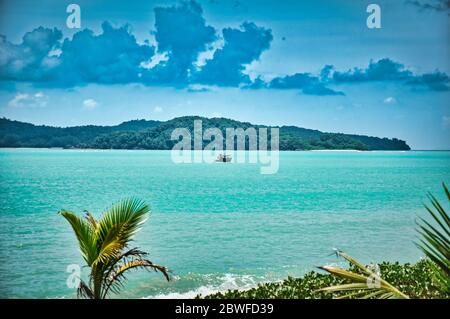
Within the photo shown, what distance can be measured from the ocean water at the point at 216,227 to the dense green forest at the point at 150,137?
1.74 m

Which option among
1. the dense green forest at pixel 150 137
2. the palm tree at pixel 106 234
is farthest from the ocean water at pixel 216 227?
the palm tree at pixel 106 234

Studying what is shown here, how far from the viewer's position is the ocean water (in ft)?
23.9

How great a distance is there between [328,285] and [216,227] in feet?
30.4

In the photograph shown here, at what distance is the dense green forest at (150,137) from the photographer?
1386cm

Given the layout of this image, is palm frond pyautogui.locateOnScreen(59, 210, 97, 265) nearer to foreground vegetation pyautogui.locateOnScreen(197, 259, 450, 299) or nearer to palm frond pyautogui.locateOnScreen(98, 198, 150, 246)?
palm frond pyautogui.locateOnScreen(98, 198, 150, 246)

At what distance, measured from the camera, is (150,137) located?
19.8 meters

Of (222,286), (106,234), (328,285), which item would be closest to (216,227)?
(222,286)

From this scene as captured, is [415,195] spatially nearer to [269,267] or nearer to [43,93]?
[269,267]

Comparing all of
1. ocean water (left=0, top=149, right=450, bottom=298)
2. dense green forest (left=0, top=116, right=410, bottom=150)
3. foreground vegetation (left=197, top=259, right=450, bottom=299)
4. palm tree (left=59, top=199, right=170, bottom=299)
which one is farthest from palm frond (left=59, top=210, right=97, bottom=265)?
dense green forest (left=0, top=116, right=410, bottom=150)

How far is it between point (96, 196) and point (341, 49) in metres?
12.4

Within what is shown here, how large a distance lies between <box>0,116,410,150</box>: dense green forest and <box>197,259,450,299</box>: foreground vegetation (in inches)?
408

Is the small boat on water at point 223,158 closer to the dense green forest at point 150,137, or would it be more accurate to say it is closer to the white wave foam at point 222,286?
the dense green forest at point 150,137

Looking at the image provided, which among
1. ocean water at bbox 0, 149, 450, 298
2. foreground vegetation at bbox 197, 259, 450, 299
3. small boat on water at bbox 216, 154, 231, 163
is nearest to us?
foreground vegetation at bbox 197, 259, 450, 299

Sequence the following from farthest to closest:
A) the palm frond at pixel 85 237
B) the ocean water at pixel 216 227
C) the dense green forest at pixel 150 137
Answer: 1. the dense green forest at pixel 150 137
2. the ocean water at pixel 216 227
3. the palm frond at pixel 85 237
